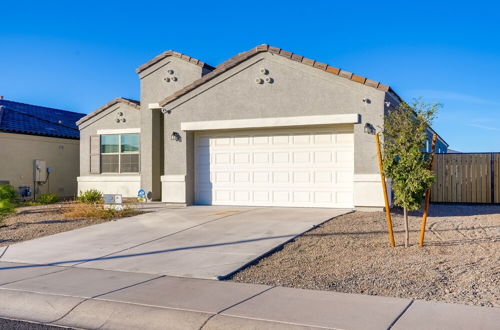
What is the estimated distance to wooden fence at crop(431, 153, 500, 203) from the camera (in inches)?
722

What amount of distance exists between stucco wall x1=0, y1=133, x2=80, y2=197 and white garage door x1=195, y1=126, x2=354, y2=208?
386 inches

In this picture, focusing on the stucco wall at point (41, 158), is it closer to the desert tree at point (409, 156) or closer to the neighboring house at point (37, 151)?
the neighboring house at point (37, 151)

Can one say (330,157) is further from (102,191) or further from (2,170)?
(2,170)

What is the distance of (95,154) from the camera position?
2136 centimetres

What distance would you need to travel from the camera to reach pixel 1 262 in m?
9.74

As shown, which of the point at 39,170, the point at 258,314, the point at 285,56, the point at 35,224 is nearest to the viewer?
the point at 258,314

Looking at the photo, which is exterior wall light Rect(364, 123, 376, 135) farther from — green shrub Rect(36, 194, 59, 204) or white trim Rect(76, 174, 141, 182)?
green shrub Rect(36, 194, 59, 204)

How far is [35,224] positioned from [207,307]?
9.19 metres

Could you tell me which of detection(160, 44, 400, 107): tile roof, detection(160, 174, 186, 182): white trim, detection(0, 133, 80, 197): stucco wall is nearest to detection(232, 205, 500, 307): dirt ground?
detection(160, 44, 400, 107): tile roof

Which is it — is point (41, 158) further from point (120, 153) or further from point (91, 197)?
point (91, 197)

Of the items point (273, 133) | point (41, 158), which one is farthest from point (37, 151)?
point (273, 133)

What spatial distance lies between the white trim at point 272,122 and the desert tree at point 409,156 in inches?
192

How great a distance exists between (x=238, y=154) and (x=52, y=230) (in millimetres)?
6119

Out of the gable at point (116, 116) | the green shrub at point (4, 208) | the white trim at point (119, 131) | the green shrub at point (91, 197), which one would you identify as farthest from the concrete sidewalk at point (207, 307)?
the gable at point (116, 116)
